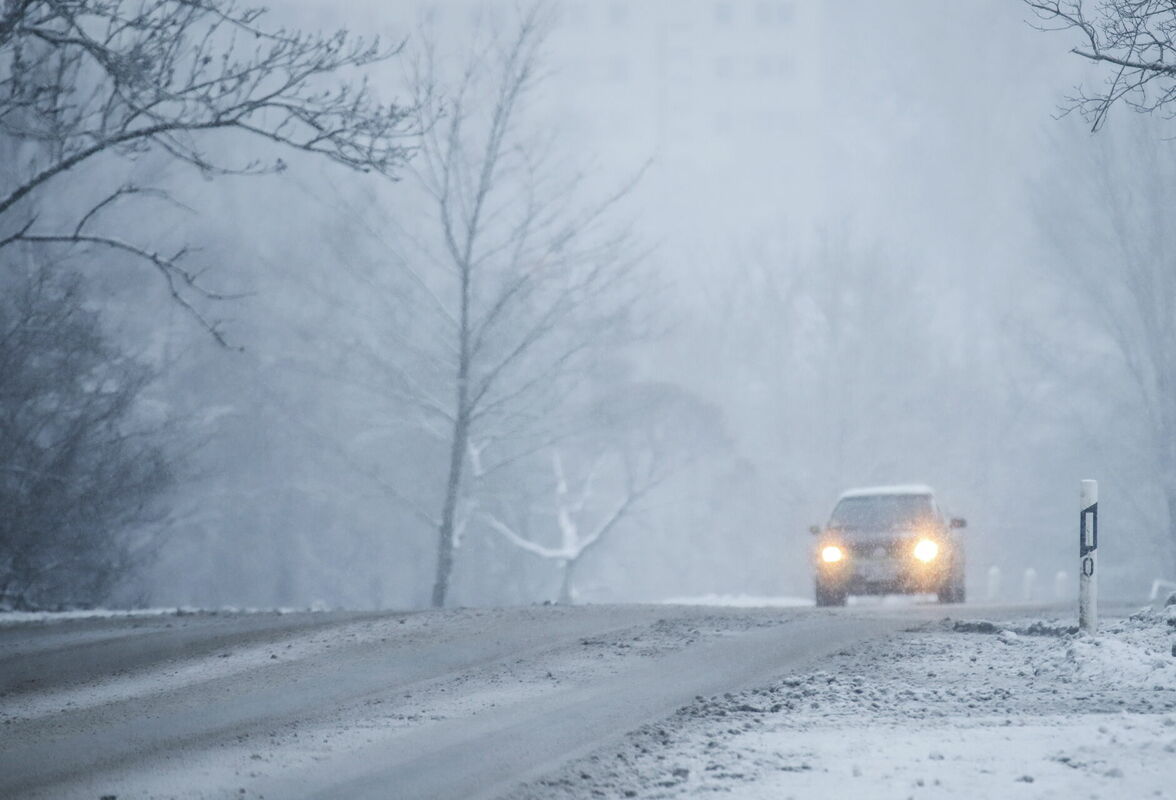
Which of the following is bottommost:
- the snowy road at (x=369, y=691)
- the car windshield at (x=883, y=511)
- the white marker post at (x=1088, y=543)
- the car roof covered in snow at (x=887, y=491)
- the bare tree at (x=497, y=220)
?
the snowy road at (x=369, y=691)

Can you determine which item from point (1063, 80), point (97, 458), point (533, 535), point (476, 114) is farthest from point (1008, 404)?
point (97, 458)

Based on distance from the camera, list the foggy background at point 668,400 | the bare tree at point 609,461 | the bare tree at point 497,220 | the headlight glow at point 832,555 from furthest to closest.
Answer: the bare tree at point 609,461 < the foggy background at point 668,400 < the bare tree at point 497,220 < the headlight glow at point 832,555

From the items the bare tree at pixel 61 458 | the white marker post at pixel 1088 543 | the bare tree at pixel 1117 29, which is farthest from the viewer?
the bare tree at pixel 61 458

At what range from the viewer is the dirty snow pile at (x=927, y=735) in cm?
537

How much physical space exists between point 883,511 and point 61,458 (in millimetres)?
14095

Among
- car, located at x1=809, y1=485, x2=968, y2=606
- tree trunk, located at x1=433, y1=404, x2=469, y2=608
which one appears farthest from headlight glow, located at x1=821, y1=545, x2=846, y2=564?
tree trunk, located at x1=433, y1=404, x2=469, y2=608

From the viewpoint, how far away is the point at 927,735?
630 centimetres

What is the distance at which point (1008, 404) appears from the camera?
4888cm

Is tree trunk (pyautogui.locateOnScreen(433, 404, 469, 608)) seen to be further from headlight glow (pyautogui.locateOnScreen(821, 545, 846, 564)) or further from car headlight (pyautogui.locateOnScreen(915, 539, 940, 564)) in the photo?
car headlight (pyautogui.locateOnScreen(915, 539, 940, 564))

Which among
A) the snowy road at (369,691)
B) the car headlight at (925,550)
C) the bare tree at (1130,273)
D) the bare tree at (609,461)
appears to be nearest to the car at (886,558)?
the car headlight at (925,550)

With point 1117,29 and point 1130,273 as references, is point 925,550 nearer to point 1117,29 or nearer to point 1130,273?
point 1117,29

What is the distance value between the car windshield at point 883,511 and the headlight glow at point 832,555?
59cm

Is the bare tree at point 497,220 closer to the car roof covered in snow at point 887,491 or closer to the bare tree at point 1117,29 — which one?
the car roof covered in snow at point 887,491

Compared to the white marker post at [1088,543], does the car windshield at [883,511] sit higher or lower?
higher
